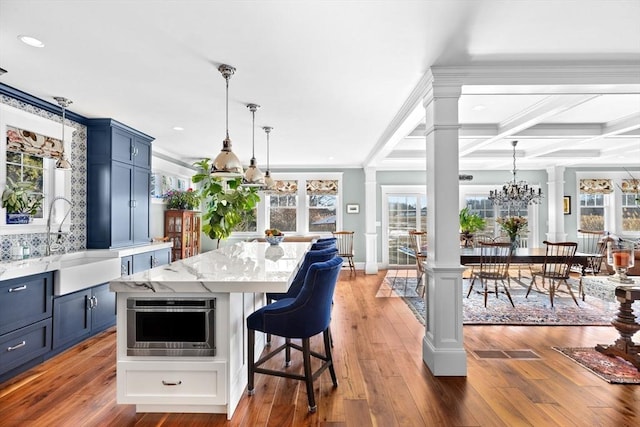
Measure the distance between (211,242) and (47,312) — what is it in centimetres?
503

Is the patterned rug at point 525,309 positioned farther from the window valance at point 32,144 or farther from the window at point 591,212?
the window valance at point 32,144

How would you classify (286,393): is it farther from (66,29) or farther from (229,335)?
(66,29)

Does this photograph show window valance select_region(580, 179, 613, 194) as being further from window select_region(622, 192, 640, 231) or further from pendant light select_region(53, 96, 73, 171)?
pendant light select_region(53, 96, 73, 171)

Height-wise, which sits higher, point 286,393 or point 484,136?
point 484,136

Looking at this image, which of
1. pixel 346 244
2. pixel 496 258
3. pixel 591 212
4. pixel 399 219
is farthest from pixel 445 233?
pixel 591 212

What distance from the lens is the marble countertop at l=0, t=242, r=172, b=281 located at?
2.65 m

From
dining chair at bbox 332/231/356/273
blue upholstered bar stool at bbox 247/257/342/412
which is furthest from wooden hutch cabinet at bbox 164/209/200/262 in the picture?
blue upholstered bar stool at bbox 247/257/342/412

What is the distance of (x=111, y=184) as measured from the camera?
4305 millimetres

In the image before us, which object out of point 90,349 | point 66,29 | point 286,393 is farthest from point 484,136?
point 90,349

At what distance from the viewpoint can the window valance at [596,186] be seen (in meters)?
7.87

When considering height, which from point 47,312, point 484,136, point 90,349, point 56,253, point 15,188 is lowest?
point 90,349

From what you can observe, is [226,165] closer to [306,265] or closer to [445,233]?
[306,265]

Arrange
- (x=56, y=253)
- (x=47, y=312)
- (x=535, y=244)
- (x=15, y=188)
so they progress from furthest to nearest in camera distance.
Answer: (x=535, y=244) → (x=56, y=253) → (x=15, y=188) → (x=47, y=312)

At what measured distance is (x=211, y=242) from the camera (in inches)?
317
